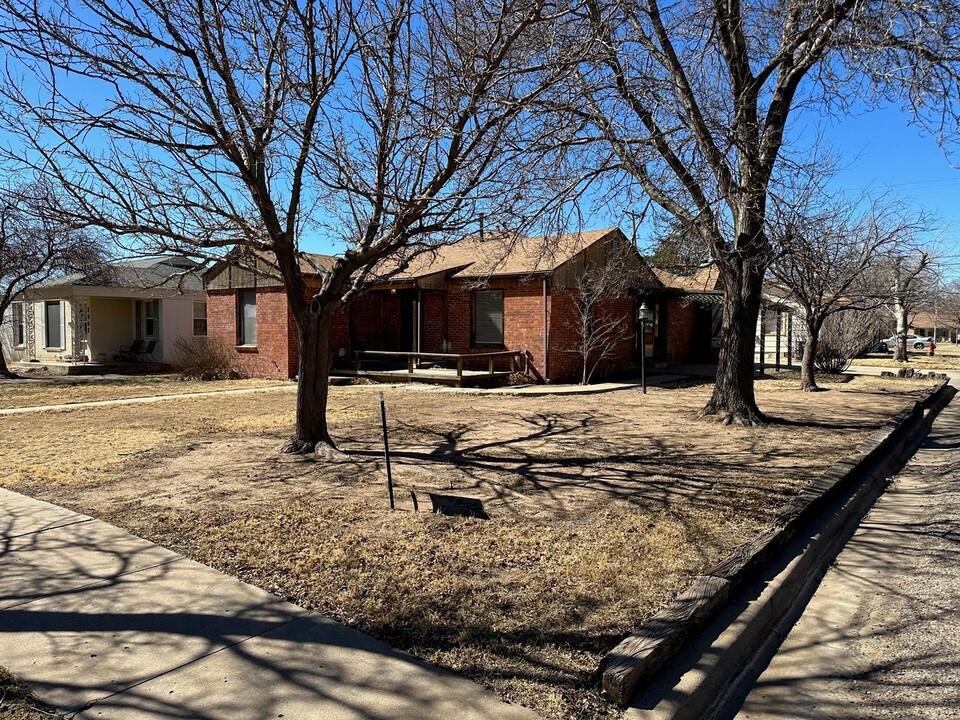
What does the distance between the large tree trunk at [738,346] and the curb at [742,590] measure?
3.22 metres

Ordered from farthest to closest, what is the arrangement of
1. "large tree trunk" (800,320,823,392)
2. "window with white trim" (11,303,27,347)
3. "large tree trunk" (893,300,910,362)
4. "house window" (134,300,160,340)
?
"large tree trunk" (893,300,910,362), "window with white trim" (11,303,27,347), "house window" (134,300,160,340), "large tree trunk" (800,320,823,392)

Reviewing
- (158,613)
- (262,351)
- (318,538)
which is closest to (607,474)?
(318,538)

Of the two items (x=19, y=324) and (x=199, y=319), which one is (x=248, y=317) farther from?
(x=19, y=324)

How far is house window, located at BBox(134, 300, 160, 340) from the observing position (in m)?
24.6

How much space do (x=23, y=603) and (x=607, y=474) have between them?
209 inches

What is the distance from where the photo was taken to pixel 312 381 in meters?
8.30

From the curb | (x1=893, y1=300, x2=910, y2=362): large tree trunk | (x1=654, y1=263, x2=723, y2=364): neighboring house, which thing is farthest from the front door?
(x1=893, y1=300, x2=910, y2=362): large tree trunk

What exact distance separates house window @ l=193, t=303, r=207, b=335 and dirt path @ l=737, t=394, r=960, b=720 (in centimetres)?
2362

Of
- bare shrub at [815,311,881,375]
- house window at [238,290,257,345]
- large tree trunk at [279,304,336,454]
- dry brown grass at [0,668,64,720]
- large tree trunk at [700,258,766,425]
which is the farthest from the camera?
bare shrub at [815,311,881,375]

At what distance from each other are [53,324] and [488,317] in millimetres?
18399

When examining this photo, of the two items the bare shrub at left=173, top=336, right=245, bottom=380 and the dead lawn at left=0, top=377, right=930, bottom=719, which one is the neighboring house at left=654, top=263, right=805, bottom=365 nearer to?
the dead lawn at left=0, top=377, right=930, bottom=719

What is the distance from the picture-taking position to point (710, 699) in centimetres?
332

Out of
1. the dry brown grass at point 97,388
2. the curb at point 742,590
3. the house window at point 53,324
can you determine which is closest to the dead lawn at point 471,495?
the curb at point 742,590

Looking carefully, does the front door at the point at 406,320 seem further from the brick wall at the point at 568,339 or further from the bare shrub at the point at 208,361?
the brick wall at the point at 568,339
